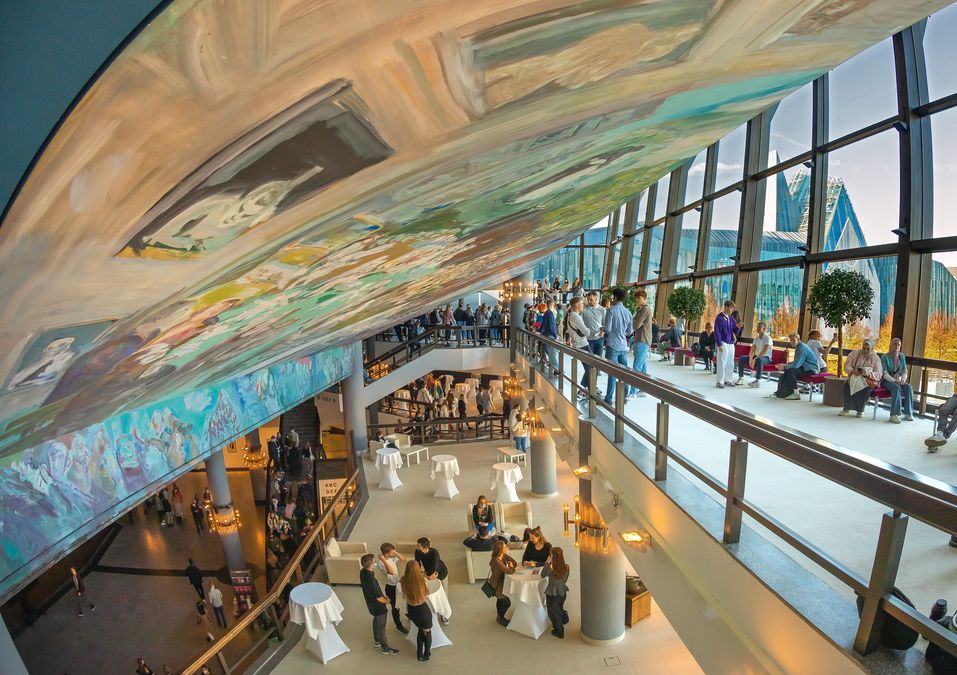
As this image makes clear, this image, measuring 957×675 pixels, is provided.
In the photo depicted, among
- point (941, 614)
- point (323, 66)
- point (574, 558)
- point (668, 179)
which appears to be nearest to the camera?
point (323, 66)

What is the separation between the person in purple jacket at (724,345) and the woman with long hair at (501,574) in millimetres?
4398

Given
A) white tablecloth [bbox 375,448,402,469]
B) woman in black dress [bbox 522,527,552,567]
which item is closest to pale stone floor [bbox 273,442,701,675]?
woman in black dress [bbox 522,527,552,567]

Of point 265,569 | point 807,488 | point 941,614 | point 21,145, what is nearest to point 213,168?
point 21,145

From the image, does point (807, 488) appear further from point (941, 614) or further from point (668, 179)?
point (668, 179)

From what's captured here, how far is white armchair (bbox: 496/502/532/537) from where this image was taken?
10.0m

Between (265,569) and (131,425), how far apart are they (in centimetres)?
910

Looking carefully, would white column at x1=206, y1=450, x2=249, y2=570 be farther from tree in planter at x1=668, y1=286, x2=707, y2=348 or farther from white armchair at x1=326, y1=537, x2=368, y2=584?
tree in planter at x1=668, y1=286, x2=707, y2=348

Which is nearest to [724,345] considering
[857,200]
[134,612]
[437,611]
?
[857,200]

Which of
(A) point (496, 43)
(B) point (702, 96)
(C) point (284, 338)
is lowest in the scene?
(C) point (284, 338)

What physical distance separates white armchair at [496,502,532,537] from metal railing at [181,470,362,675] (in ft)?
11.0

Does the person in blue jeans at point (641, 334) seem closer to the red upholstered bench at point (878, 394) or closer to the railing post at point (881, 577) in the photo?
the red upholstered bench at point (878, 394)

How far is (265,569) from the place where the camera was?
523 inches

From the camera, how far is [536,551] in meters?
7.50

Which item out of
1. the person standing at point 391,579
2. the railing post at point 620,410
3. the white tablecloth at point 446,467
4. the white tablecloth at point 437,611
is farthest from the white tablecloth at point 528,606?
the white tablecloth at point 446,467
